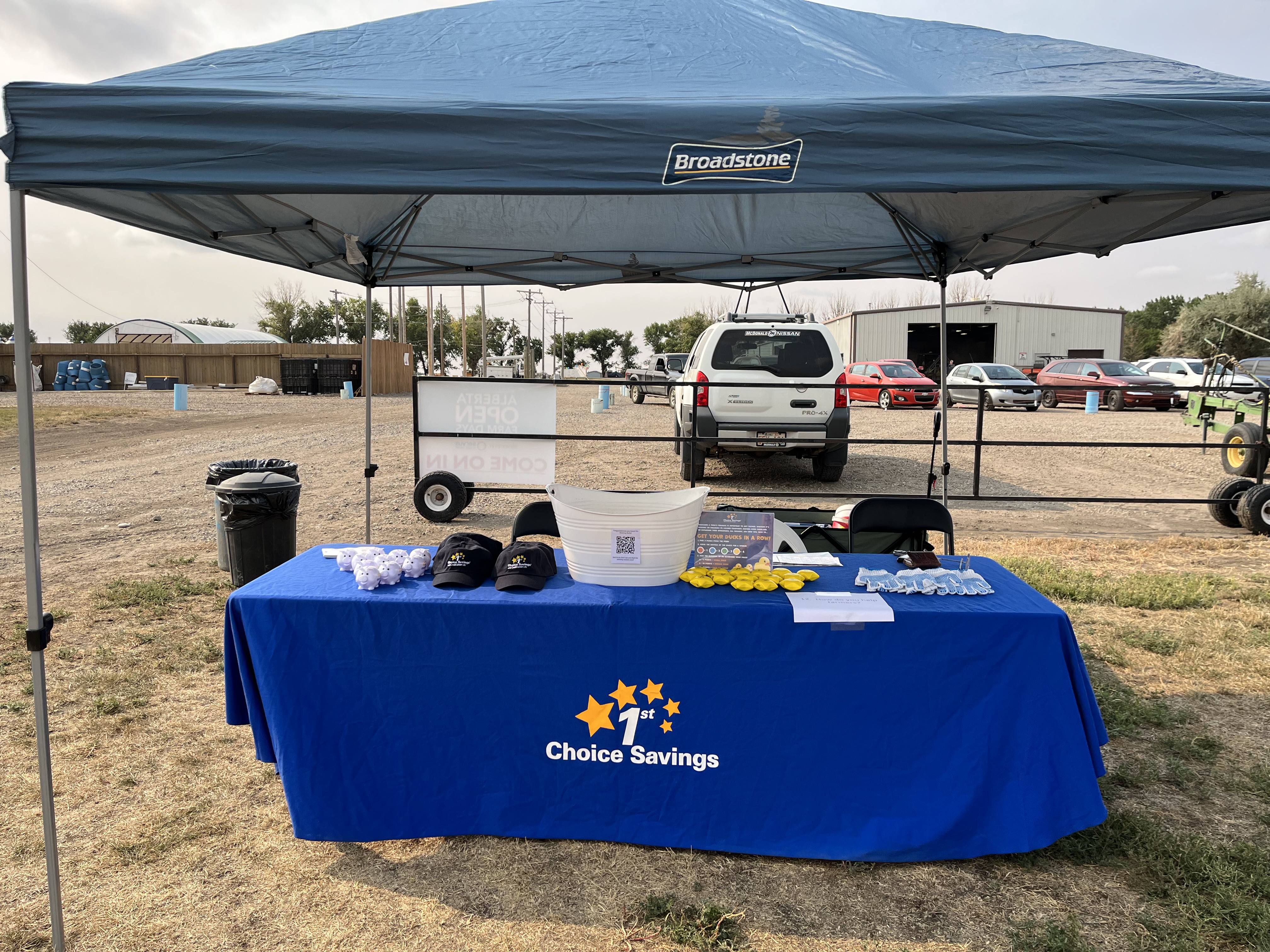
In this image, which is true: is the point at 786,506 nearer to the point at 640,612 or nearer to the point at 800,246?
the point at 800,246

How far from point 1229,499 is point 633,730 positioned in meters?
7.77

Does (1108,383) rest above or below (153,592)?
above

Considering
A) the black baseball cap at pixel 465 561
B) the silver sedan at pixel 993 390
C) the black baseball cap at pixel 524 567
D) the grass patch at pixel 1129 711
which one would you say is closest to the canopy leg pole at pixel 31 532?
the black baseball cap at pixel 465 561

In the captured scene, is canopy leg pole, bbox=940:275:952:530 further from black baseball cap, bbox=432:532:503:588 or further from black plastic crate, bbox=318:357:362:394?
black plastic crate, bbox=318:357:362:394

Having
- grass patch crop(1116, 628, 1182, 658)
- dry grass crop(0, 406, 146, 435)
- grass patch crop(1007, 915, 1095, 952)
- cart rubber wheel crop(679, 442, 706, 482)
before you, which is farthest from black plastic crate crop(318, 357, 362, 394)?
grass patch crop(1007, 915, 1095, 952)

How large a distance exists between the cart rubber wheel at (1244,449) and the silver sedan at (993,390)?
445 inches

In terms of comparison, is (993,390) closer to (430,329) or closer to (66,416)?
(66,416)

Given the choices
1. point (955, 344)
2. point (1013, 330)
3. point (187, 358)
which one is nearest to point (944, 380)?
point (1013, 330)

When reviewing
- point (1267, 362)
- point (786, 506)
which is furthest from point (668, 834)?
point (1267, 362)

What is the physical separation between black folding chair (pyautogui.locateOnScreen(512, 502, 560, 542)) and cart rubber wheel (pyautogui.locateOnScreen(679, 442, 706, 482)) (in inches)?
183

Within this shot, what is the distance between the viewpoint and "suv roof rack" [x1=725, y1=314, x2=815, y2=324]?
973 cm

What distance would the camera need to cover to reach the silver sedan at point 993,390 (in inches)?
866

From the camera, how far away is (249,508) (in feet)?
19.1

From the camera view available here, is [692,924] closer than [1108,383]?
Yes
